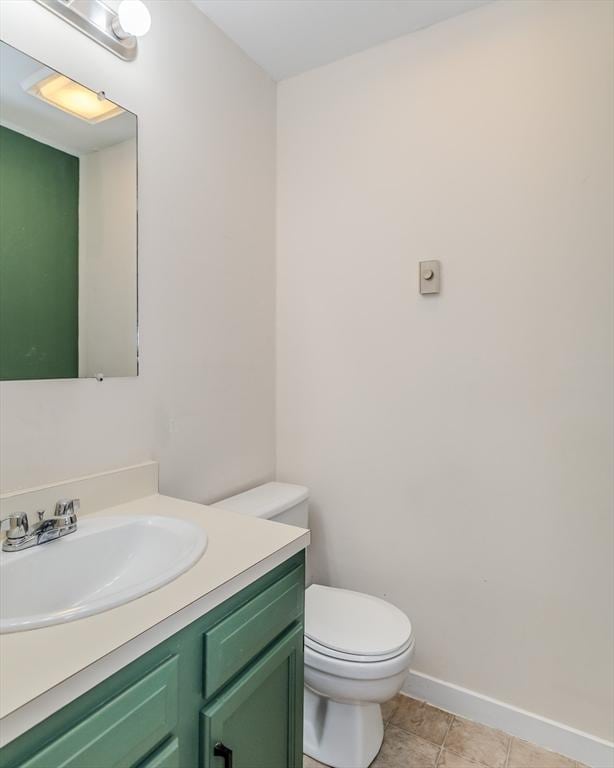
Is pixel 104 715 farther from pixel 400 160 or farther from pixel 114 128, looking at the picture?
pixel 400 160

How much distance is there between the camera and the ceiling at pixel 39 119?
105cm

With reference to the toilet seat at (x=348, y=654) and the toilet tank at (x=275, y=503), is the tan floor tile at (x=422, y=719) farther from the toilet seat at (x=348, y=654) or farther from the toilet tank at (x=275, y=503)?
the toilet tank at (x=275, y=503)

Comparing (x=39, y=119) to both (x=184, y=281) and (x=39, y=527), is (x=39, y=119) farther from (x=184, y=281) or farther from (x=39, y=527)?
(x=39, y=527)

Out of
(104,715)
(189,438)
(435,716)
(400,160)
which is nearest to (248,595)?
(104,715)

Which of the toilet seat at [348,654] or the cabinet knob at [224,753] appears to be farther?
the toilet seat at [348,654]

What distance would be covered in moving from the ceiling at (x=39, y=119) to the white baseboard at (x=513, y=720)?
2111 millimetres

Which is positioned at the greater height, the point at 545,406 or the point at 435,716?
the point at 545,406

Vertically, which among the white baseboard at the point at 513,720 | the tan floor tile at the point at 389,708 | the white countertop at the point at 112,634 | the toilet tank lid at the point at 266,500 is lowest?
the tan floor tile at the point at 389,708

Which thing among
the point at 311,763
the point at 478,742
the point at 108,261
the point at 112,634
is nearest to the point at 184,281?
the point at 108,261

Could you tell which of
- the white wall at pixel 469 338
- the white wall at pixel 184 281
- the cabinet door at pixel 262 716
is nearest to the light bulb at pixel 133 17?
the white wall at pixel 184 281

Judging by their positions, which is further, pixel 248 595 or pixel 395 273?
pixel 395 273

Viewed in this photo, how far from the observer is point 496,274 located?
5.12 ft

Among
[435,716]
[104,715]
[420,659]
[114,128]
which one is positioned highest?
[114,128]

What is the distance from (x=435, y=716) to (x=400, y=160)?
2.08 meters
